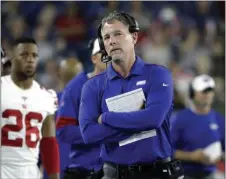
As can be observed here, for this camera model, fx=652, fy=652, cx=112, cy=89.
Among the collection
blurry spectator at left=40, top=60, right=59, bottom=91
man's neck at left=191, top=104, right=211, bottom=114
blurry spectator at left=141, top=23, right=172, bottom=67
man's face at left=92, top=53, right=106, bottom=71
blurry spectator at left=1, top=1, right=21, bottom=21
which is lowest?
man's face at left=92, top=53, right=106, bottom=71

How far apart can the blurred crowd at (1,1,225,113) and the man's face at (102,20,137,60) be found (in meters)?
7.08

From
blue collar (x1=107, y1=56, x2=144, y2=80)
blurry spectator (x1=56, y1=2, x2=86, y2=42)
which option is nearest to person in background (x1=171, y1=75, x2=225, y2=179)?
blue collar (x1=107, y1=56, x2=144, y2=80)

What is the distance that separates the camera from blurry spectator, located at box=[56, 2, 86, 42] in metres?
12.1

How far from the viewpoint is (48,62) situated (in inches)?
446

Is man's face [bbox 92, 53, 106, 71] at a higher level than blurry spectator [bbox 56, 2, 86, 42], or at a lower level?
lower

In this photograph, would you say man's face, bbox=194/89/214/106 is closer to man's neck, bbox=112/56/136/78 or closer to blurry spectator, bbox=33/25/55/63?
man's neck, bbox=112/56/136/78

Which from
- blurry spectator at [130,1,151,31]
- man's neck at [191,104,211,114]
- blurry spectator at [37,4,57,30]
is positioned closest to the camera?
man's neck at [191,104,211,114]

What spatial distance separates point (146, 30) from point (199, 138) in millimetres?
5075

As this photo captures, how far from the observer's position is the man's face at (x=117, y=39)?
13.5 feet

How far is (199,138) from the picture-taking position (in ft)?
24.2

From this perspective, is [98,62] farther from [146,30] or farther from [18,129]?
[146,30]

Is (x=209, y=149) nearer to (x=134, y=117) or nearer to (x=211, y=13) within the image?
(x=134, y=117)

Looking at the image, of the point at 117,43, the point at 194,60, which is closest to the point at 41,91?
the point at 117,43

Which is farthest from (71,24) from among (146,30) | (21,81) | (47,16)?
(21,81)
